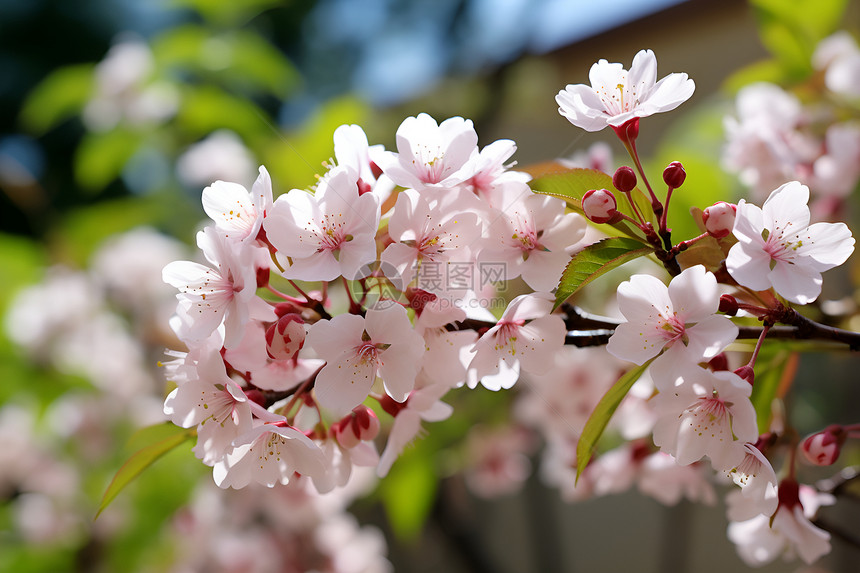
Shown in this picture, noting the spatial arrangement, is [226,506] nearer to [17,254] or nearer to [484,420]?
[484,420]

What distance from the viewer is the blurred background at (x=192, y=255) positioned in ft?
4.95

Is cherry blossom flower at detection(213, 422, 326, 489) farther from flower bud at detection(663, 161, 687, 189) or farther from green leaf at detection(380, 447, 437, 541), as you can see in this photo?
green leaf at detection(380, 447, 437, 541)

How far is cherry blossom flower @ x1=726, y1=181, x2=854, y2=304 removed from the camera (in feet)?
1.57

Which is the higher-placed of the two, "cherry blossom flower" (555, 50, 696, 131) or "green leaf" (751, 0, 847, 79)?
"cherry blossom flower" (555, 50, 696, 131)

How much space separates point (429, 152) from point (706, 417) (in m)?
0.31

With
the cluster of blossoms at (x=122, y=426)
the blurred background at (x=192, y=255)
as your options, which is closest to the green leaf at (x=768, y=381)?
the blurred background at (x=192, y=255)

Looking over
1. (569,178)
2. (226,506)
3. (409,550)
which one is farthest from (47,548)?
(569,178)

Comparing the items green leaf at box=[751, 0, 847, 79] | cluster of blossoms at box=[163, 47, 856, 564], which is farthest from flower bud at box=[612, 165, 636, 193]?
green leaf at box=[751, 0, 847, 79]

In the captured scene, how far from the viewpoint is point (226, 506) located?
1.90 metres

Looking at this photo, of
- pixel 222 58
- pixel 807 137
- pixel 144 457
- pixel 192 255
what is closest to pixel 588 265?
pixel 144 457

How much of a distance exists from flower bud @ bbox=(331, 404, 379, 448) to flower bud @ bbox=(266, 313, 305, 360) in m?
0.12

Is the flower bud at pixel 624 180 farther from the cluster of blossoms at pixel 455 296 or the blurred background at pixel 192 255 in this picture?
the blurred background at pixel 192 255

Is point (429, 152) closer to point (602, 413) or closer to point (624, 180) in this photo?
point (624, 180)

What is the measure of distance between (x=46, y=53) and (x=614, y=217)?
5.60 metres
